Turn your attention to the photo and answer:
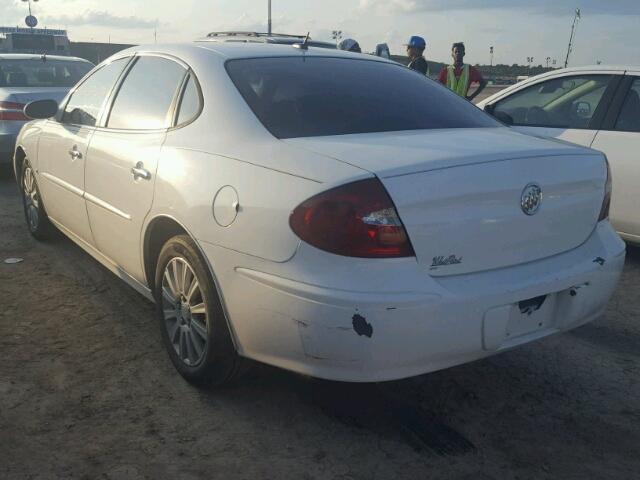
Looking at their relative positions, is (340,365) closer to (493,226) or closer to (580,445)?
(493,226)

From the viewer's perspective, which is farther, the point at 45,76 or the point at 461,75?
the point at 45,76

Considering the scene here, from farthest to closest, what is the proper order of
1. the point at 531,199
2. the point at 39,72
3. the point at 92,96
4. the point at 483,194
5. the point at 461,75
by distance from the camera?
1. the point at 39,72
2. the point at 461,75
3. the point at 92,96
4. the point at 531,199
5. the point at 483,194

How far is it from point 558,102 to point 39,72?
6814 mm

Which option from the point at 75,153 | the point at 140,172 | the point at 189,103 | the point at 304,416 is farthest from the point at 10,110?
the point at 304,416

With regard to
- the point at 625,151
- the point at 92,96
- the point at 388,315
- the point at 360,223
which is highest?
the point at 92,96

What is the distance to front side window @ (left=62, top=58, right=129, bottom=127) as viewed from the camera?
407 cm

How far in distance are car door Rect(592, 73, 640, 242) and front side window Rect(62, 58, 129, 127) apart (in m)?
3.52

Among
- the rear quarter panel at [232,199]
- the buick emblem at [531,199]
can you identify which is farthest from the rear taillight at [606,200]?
the rear quarter panel at [232,199]

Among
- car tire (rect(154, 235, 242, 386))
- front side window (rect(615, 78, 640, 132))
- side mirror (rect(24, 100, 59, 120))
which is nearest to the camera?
car tire (rect(154, 235, 242, 386))

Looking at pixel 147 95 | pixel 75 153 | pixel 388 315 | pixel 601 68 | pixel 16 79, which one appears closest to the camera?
pixel 388 315

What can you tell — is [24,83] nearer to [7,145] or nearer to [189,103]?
[7,145]

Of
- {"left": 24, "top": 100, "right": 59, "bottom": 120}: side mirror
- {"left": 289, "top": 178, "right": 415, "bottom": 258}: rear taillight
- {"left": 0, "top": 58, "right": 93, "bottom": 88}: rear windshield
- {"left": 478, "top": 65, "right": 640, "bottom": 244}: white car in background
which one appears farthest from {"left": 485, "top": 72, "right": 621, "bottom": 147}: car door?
{"left": 0, "top": 58, "right": 93, "bottom": 88}: rear windshield

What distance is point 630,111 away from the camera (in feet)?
16.7

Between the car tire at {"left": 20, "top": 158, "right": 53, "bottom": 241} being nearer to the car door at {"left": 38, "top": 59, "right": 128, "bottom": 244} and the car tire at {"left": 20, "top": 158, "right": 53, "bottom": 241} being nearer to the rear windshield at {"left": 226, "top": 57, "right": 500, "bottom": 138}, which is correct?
the car door at {"left": 38, "top": 59, "right": 128, "bottom": 244}
